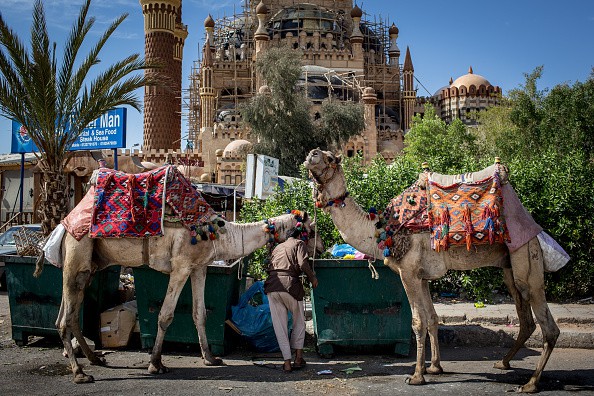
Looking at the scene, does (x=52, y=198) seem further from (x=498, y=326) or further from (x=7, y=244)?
(x=498, y=326)

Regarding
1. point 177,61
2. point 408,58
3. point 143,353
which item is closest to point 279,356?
point 143,353

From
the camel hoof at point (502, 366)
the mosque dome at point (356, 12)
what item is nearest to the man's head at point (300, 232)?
the camel hoof at point (502, 366)

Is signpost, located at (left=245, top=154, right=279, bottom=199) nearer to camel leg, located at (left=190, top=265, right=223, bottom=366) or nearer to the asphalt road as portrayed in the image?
the asphalt road

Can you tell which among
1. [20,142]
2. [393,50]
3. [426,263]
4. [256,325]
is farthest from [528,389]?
[393,50]

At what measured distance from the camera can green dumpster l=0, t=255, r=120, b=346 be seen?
25.4 ft

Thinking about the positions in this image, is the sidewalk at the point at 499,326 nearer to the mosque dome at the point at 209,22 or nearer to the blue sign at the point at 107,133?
the blue sign at the point at 107,133

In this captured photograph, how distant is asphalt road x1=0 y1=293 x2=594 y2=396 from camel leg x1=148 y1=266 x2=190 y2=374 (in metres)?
0.12

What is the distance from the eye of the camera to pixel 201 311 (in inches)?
273

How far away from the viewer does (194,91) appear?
164 feet

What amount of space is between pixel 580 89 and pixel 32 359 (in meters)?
17.5

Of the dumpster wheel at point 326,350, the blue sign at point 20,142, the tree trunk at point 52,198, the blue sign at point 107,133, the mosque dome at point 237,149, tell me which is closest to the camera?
the dumpster wheel at point 326,350

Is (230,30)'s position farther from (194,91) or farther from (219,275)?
(219,275)

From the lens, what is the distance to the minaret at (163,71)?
40.3 meters

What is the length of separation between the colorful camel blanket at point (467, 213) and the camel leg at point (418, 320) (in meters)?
0.44
